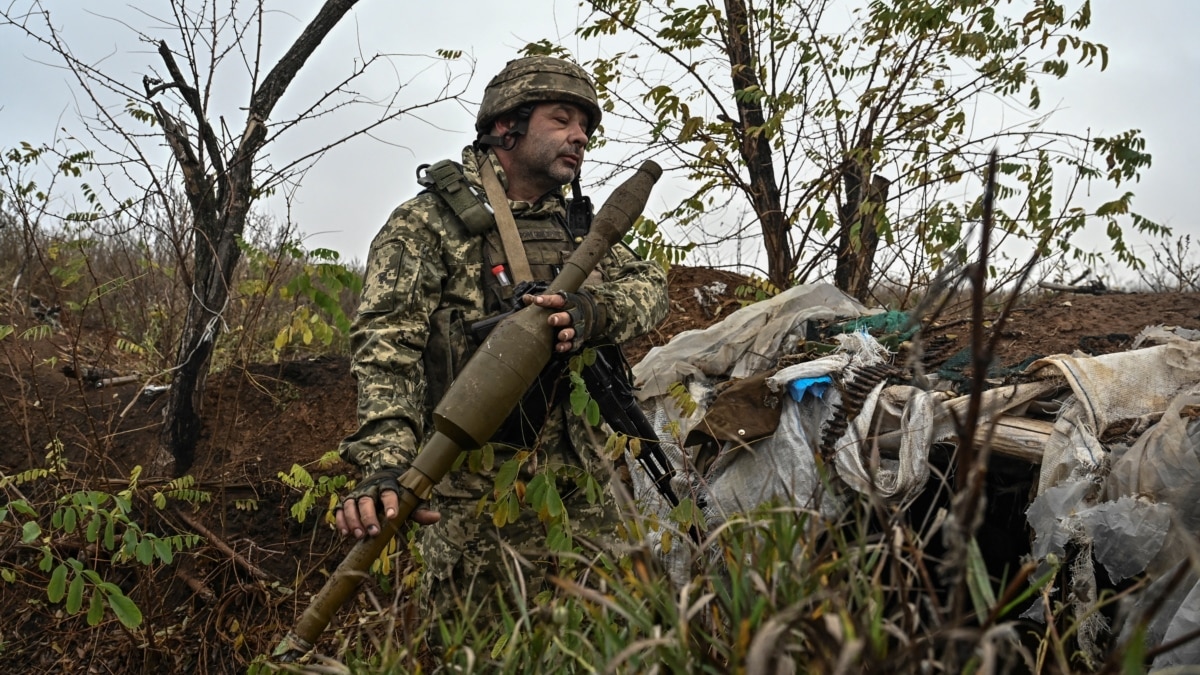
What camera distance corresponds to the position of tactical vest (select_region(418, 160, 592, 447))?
8.37 ft

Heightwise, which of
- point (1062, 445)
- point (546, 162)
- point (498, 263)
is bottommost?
point (1062, 445)

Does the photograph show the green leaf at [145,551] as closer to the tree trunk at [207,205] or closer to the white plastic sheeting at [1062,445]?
the white plastic sheeting at [1062,445]

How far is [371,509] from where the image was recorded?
1.93 meters

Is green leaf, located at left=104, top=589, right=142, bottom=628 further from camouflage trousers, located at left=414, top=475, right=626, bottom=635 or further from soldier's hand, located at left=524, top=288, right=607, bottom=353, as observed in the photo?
soldier's hand, located at left=524, top=288, right=607, bottom=353

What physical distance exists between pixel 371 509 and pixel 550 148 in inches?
52.5

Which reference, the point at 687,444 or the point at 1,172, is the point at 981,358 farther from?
the point at 1,172

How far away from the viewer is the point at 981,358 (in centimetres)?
68

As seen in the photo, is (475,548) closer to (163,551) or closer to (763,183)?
(163,551)

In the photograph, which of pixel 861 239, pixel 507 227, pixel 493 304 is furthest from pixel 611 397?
pixel 861 239

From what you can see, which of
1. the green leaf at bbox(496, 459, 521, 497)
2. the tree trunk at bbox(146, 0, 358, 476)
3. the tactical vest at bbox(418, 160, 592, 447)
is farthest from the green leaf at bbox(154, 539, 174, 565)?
the tree trunk at bbox(146, 0, 358, 476)

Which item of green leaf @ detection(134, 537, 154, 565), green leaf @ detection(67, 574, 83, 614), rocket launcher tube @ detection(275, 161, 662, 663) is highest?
rocket launcher tube @ detection(275, 161, 662, 663)

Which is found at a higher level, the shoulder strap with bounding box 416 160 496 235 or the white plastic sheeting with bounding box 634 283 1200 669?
the shoulder strap with bounding box 416 160 496 235

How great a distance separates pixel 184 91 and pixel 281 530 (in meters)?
2.09

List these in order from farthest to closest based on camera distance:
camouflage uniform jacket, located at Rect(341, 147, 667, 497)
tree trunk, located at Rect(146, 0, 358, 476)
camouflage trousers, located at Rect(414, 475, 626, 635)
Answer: tree trunk, located at Rect(146, 0, 358, 476) < camouflage trousers, located at Rect(414, 475, 626, 635) < camouflage uniform jacket, located at Rect(341, 147, 667, 497)
